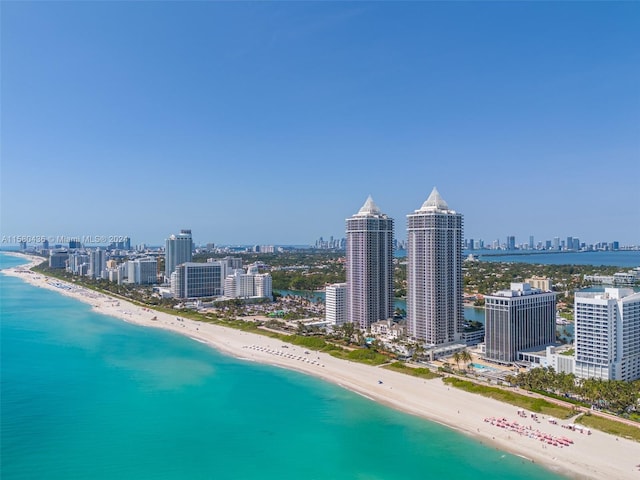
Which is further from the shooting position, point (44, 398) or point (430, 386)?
point (430, 386)

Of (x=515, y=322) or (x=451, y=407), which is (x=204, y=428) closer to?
(x=451, y=407)

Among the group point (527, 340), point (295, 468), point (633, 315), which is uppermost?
point (633, 315)

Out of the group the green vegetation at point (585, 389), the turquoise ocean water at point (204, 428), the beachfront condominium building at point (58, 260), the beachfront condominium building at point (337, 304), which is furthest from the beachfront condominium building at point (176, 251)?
the green vegetation at point (585, 389)

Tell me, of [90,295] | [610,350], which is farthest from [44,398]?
[90,295]

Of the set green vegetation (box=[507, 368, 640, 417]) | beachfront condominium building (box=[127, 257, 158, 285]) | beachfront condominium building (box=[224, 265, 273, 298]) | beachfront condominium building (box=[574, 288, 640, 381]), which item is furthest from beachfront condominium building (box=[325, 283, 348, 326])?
beachfront condominium building (box=[127, 257, 158, 285])

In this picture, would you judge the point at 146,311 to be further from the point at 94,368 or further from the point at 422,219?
the point at 422,219

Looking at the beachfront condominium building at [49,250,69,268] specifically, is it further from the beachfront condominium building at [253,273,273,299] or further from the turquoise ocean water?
the turquoise ocean water

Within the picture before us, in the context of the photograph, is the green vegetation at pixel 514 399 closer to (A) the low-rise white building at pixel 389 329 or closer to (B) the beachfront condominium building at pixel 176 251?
(A) the low-rise white building at pixel 389 329
